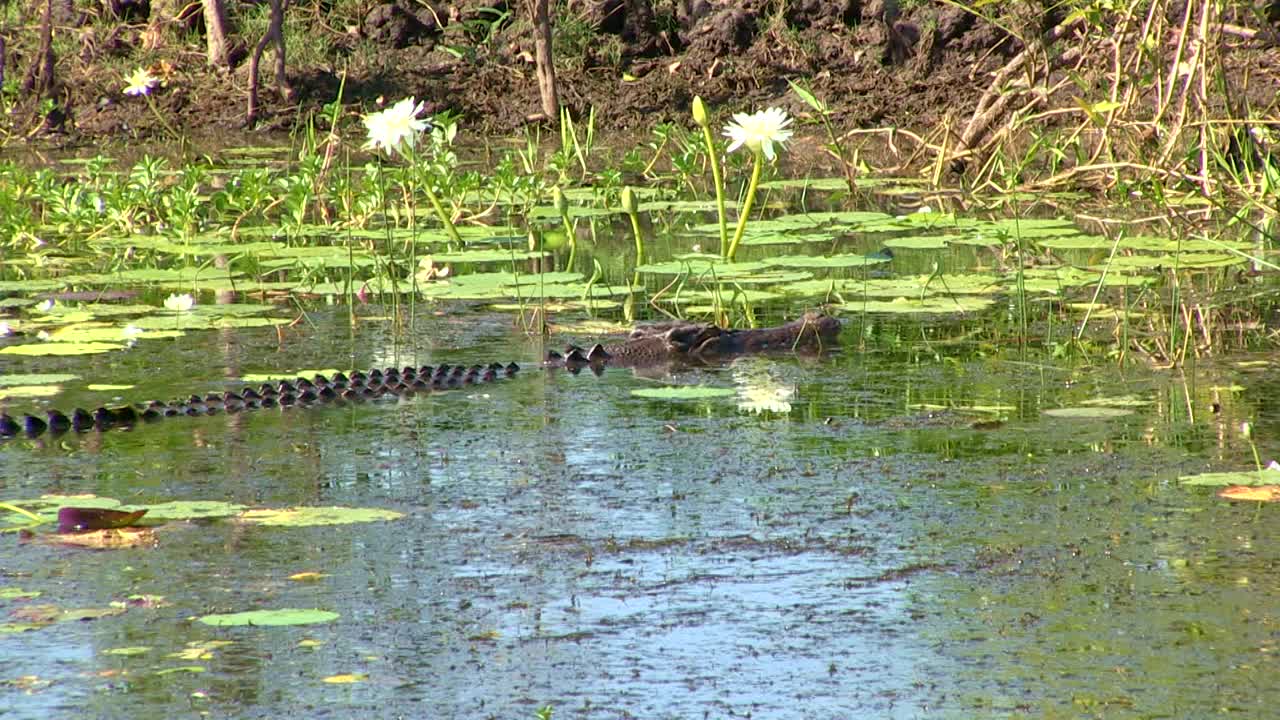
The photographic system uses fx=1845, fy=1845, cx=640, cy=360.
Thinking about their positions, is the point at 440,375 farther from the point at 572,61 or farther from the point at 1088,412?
the point at 572,61

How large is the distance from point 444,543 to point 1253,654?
1584 millimetres

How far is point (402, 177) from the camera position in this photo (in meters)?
8.42

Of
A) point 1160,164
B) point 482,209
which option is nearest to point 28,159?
point 482,209

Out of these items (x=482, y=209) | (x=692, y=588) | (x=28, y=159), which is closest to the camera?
(x=692, y=588)

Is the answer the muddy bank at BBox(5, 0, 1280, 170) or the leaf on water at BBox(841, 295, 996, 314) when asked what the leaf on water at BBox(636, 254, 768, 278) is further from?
the muddy bank at BBox(5, 0, 1280, 170)

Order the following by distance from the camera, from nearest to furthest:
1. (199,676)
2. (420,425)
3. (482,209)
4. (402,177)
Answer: (199,676) < (420,425) < (402,177) < (482,209)

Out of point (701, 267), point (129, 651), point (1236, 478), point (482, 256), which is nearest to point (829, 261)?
point (701, 267)

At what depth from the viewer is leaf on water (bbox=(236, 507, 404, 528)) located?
12.7 ft

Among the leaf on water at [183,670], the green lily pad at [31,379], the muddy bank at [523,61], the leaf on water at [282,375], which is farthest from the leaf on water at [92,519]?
the muddy bank at [523,61]

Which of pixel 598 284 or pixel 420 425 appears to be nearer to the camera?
pixel 420 425

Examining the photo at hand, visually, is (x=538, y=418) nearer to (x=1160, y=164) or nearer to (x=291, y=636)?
(x=291, y=636)

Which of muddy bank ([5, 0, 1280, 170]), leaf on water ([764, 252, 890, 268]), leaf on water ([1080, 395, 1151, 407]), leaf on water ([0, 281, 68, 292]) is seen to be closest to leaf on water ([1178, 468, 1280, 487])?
leaf on water ([1080, 395, 1151, 407])

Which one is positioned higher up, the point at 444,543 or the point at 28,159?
the point at 28,159

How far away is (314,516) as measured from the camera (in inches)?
154
